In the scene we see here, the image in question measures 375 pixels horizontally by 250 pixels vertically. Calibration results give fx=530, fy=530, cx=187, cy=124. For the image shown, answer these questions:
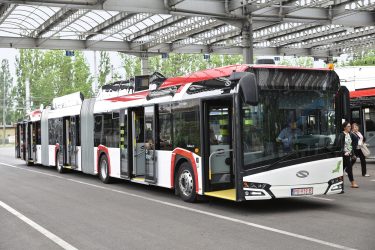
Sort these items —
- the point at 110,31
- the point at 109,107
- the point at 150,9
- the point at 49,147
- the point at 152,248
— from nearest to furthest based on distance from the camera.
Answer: the point at 152,248
the point at 109,107
the point at 150,9
the point at 49,147
the point at 110,31

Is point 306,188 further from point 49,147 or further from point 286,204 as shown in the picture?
point 49,147

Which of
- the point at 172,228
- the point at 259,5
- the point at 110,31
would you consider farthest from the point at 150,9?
the point at 172,228

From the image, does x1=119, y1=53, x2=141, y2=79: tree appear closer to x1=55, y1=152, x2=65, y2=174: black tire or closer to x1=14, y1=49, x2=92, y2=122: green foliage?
x1=14, y1=49, x2=92, y2=122: green foliage

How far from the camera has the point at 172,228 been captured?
28.1ft

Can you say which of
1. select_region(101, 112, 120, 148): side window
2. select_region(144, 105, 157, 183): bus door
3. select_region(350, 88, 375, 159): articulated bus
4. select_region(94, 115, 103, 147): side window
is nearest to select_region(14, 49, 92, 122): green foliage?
select_region(350, 88, 375, 159): articulated bus

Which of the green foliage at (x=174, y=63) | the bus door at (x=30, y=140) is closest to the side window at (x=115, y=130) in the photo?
the bus door at (x=30, y=140)

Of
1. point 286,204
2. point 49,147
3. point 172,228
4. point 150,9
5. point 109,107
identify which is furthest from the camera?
point 49,147

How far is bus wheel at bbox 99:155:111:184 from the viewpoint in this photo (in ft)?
54.2

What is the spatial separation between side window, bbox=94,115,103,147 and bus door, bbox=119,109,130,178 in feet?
6.32

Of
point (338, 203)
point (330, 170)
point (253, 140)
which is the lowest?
point (338, 203)

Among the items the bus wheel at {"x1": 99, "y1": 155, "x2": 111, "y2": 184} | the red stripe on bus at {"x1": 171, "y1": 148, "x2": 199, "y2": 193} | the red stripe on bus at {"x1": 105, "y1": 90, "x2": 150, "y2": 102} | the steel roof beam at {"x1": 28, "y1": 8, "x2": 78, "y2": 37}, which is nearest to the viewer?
the red stripe on bus at {"x1": 171, "y1": 148, "x2": 199, "y2": 193}

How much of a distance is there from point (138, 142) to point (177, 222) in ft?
18.0

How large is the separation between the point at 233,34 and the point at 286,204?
18402 millimetres

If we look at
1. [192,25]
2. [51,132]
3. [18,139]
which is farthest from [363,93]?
[18,139]
